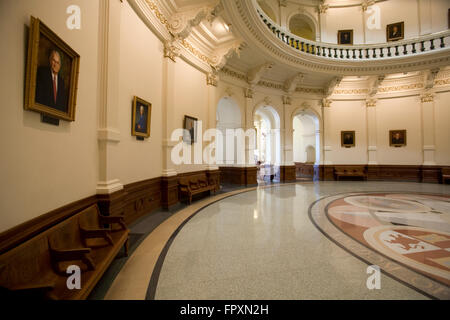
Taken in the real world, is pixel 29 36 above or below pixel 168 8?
below

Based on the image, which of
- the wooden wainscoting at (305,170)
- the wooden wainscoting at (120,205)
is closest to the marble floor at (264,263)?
the wooden wainscoting at (120,205)

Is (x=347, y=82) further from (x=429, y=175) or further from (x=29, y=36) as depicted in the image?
(x=29, y=36)

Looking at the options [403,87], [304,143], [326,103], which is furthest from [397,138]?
[304,143]

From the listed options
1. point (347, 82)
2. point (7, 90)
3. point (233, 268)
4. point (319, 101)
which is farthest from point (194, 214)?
point (347, 82)

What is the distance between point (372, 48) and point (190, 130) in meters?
12.0

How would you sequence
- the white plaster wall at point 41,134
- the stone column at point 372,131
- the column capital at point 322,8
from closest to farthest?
the white plaster wall at point 41,134
the column capital at point 322,8
the stone column at point 372,131

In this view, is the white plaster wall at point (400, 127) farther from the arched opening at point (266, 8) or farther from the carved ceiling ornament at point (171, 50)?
the carved ceiling ornament at point (171, 50)

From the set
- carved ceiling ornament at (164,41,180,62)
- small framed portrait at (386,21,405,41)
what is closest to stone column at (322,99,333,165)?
small framed portrait at (386,21,405,41)

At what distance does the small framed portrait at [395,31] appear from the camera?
11320 millimetres

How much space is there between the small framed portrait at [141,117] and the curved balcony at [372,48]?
8.50 m

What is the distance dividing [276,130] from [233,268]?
10.6 m

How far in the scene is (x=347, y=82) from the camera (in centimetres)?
1255

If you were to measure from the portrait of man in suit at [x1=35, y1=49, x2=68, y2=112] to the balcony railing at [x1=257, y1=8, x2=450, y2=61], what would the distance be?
33.5 ft

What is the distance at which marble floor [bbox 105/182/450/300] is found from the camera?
7.03 feet
